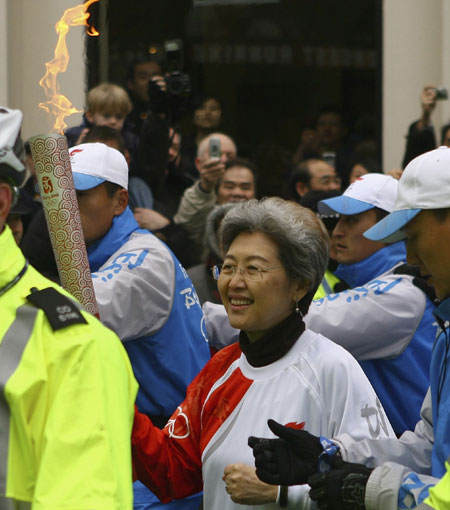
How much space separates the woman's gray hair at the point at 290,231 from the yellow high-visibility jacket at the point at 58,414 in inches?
50.2

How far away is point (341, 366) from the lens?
3451 mm

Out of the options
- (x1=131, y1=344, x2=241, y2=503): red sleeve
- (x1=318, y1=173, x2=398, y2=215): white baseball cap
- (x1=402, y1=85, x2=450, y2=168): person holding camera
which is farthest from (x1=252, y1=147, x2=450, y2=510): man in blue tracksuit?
(x1=402, y1=85, x2=450, y2=168): person holding camera

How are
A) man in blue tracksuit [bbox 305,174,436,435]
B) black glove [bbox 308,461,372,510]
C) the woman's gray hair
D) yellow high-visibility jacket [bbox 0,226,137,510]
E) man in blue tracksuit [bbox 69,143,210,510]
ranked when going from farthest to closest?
man in blue tracksuit [bbox 305,174,436,435] < man in blue tracksuit [bbox 69,143,210,510] < the woman's gray hair < black glove [bbox 308,461,372,510] < yellow high-visibility jacket [bbox 0,226,137,510]

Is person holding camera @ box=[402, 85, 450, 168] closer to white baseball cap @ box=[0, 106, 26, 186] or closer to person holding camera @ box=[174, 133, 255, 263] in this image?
person holding camera @ box=[174, 133, 255, 263]

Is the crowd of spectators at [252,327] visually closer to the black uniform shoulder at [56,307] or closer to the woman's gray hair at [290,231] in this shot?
the woman's gray hair at [290,231]

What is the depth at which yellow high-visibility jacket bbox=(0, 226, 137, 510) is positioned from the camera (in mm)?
2338

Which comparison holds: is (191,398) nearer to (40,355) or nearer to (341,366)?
(341,366)

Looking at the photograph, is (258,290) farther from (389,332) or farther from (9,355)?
(9,355)

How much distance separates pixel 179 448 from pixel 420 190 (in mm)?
1189

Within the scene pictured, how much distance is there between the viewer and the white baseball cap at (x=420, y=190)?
320 centimetres

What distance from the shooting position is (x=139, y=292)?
170 inches

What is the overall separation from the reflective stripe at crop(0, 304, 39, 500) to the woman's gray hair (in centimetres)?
135

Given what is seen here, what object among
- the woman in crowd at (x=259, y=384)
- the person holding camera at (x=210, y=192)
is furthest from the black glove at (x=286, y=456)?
the person holding camera at (x=210, y=192)

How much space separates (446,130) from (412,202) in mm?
4111
